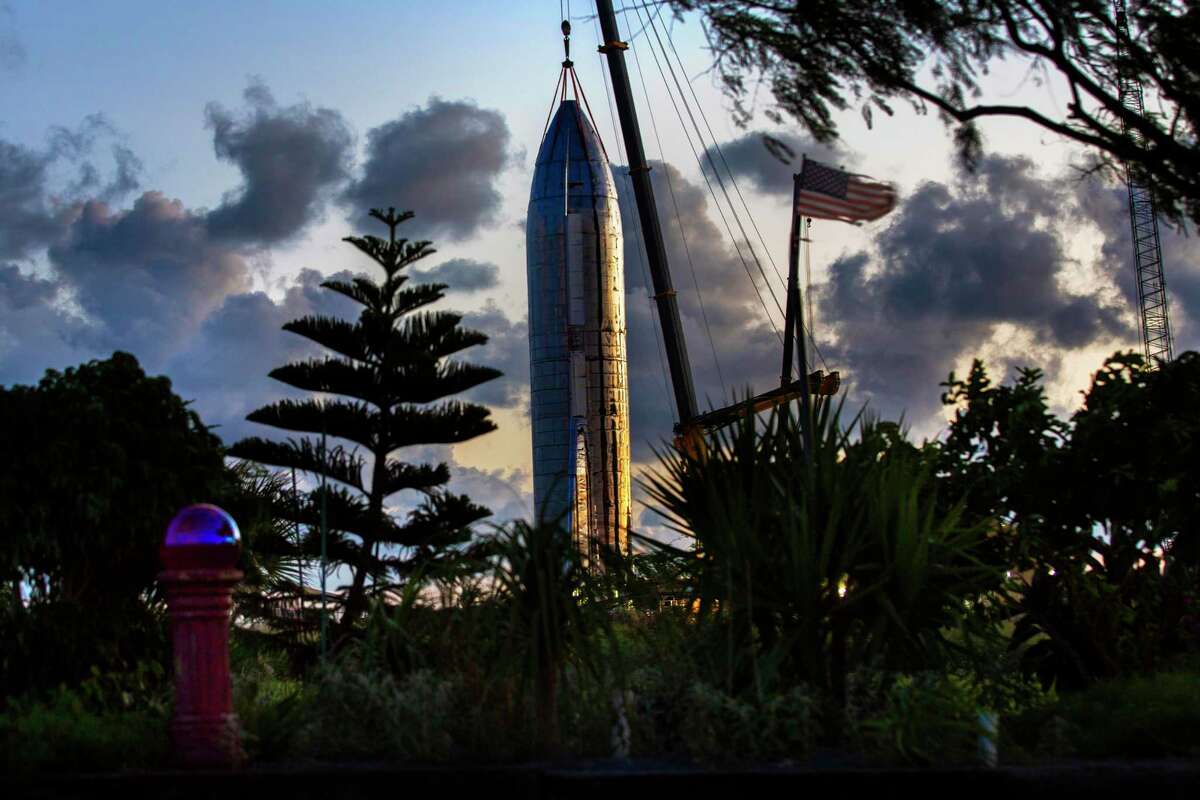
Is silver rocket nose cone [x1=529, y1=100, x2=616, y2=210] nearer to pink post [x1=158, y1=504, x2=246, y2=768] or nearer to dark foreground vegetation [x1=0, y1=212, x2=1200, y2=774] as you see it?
dark foreground vegetation [x1=0, y1=212, x2=1200, y2=774]

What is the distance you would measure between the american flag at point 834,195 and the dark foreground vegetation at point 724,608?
2.32 m

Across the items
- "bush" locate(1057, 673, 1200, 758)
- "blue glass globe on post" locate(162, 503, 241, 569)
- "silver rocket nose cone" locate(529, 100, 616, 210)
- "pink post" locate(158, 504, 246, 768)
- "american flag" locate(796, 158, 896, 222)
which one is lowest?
"bush" locate(1057, 673, 1200, 758)

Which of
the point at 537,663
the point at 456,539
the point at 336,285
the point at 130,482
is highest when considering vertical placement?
the point at 336,285

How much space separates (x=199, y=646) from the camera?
9438 mm

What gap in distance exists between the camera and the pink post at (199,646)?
941 cm

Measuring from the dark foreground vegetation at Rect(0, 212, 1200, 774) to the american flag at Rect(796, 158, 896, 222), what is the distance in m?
2.32

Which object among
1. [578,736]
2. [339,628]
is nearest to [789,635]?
[578,736]

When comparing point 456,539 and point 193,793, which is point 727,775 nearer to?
point 193,793

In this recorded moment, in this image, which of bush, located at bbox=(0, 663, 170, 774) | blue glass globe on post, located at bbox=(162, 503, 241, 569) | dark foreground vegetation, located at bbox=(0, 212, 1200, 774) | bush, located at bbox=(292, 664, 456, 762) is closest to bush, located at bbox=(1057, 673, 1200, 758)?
dark foreground vegetation, located at bbox=(0, 212, 1200, 774)

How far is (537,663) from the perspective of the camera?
31.9ft

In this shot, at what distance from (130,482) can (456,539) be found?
496 centimetres

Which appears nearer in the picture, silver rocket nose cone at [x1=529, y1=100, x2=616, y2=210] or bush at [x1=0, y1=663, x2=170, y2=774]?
bush at [x1=0, y1=663, x2=170, y2=774]

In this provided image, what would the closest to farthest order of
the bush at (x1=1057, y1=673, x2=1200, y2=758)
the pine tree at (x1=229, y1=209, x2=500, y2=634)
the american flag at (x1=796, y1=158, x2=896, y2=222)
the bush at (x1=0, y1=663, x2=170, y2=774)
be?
1. the bush at (x1=0, y1=663, x2=170, y2=774)
2. the bush at (x1=1057, y1=673, x2=1200, y2=758)
3. the american flag at (x1=796, y1=158, x2=896, y2=222)
4. the pine tree at (x1=229, y1=209, x2=500, y2=634)

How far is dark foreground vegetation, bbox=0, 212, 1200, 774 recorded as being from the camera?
9.89 metres
